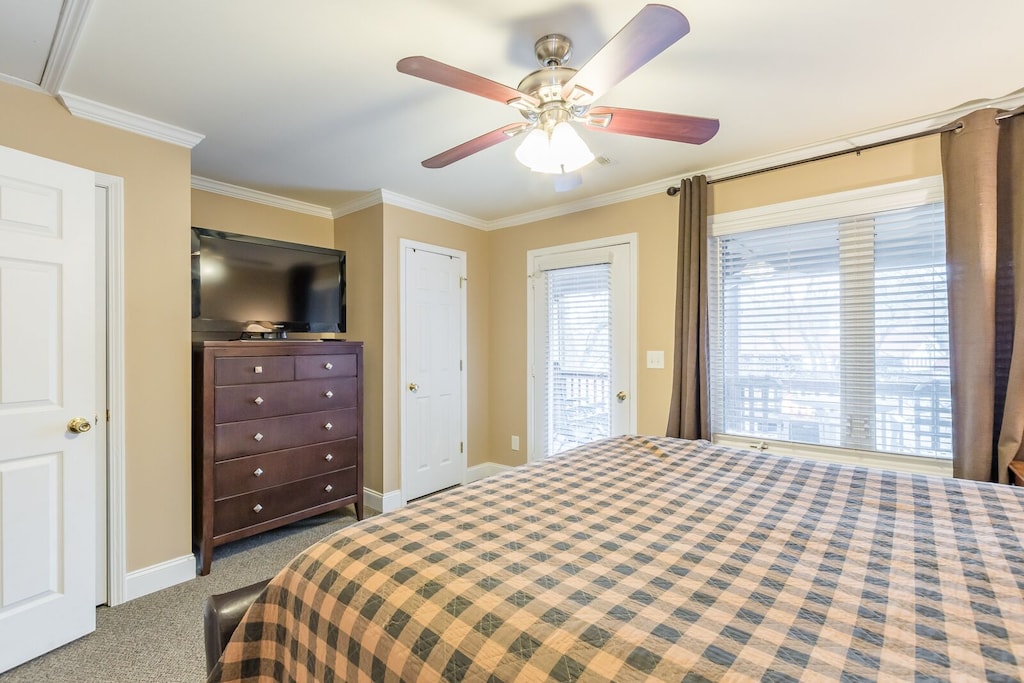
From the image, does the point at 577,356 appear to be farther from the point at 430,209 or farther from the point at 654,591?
the point at 654,591

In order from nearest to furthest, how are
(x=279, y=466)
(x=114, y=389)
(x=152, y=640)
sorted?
(x=152, y=640) < (x=114, y=389) < (x=279, y=466)

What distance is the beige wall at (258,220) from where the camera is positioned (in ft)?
10.4

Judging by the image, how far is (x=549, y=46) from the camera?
1702mm

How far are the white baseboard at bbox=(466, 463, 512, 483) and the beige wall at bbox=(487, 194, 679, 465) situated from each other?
0.06 m

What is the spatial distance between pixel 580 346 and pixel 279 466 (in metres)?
2.35

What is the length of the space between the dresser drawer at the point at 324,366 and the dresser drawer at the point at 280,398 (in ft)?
0.14

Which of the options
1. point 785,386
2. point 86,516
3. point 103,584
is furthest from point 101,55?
point 785,386

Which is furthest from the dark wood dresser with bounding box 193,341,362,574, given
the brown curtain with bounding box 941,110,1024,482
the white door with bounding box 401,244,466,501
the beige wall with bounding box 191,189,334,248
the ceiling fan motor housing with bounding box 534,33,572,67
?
the brown curtain with bounding box 941,110,1024,482

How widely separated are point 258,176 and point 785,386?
3.74 metres

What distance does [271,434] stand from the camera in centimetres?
282


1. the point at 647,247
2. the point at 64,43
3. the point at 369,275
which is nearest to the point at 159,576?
the point at 369,275

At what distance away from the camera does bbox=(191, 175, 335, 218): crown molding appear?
3.14 meters

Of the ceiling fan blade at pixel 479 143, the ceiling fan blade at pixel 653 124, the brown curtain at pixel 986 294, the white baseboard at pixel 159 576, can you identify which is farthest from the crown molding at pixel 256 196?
the brown curtain at pixel 986 294

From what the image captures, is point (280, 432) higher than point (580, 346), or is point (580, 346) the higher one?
point (580, 346)
